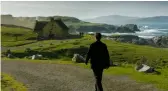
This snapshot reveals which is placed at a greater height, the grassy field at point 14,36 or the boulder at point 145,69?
the boulder at point 145,69

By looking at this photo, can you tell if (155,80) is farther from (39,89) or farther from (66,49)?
(66,49)

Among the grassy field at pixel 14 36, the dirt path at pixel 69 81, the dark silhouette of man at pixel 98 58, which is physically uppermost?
the dark silhouette of man at pixel 98 58

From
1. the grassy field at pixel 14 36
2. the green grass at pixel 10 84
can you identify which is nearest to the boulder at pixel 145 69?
the green grass at pixel 10 84

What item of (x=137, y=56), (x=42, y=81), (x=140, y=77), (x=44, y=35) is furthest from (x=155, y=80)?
(x=44, y=35)

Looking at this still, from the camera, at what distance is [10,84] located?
2514cm

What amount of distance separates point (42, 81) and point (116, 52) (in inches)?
2189

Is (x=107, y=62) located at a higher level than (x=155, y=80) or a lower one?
higher

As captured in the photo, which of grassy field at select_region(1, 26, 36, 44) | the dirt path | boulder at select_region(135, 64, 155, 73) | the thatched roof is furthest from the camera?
grassy field at select_region(1, 26, 36, 44)

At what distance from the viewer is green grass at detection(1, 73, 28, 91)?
23.0m

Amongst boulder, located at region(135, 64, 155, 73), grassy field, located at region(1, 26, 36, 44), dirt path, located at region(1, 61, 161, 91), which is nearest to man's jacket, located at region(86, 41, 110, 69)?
dirt path, located at region(1, 61, 161, 91)

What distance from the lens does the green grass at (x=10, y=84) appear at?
2296 centimetres

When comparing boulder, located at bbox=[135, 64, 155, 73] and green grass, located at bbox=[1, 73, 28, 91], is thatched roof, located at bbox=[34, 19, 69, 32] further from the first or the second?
green grass, located at bbox=[1, 73, 28, 91]

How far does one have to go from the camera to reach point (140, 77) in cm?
2800

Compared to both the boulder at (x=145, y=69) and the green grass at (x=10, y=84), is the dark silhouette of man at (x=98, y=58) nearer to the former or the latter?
the green grass at (x=10, y=84)
